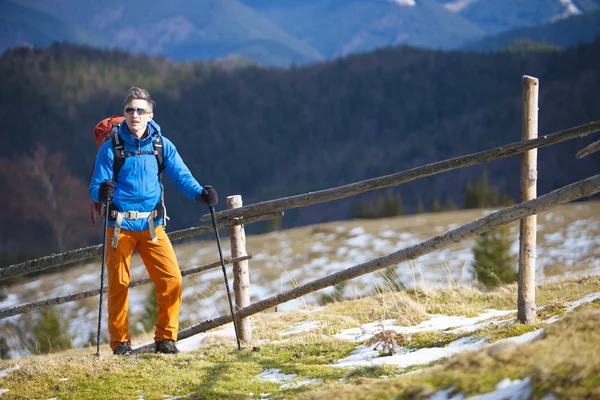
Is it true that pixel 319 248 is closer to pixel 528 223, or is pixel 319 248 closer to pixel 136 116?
pixel 528 223

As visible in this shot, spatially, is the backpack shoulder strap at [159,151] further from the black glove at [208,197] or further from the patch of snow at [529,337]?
the patch of snow at [529,337]

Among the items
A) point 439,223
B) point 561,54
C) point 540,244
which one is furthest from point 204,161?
point 540,244

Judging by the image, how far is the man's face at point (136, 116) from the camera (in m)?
5.47

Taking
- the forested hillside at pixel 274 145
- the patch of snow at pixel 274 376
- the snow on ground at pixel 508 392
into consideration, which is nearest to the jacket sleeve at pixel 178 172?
the patch of snow at pixel 274 376

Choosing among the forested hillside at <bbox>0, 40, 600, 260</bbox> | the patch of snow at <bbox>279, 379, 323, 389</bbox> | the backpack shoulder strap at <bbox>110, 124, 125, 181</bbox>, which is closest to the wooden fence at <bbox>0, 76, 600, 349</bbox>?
the patch of snow at <bbox>279, 379, 323, 389</bbox>

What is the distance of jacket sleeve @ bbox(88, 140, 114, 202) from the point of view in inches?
212

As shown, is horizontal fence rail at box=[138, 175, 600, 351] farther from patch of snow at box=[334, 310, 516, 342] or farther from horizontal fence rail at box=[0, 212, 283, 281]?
horizontal fence rail at box=[0, 212, 283, 281]

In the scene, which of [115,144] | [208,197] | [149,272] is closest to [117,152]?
[115,144]

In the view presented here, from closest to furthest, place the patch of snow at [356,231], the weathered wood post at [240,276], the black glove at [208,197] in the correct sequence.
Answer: the black glove at [208,197], the weathered wood post at [240,276], the patch of snow at [356,231]

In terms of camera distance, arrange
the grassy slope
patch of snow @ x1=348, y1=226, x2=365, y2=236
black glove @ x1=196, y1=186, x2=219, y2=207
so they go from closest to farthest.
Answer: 1. the grassy slope
2. black glove @ x1=196, y1=186, x2=219, y2=207
3. patch of snow @ x1=348, y1=226, x2=365, y2=236

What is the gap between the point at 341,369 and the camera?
486 centimetres

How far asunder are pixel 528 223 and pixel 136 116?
11.7ft

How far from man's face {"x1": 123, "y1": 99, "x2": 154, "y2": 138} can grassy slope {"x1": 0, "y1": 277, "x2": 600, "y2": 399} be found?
6.72 ft

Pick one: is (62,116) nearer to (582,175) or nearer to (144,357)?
(582,175)
